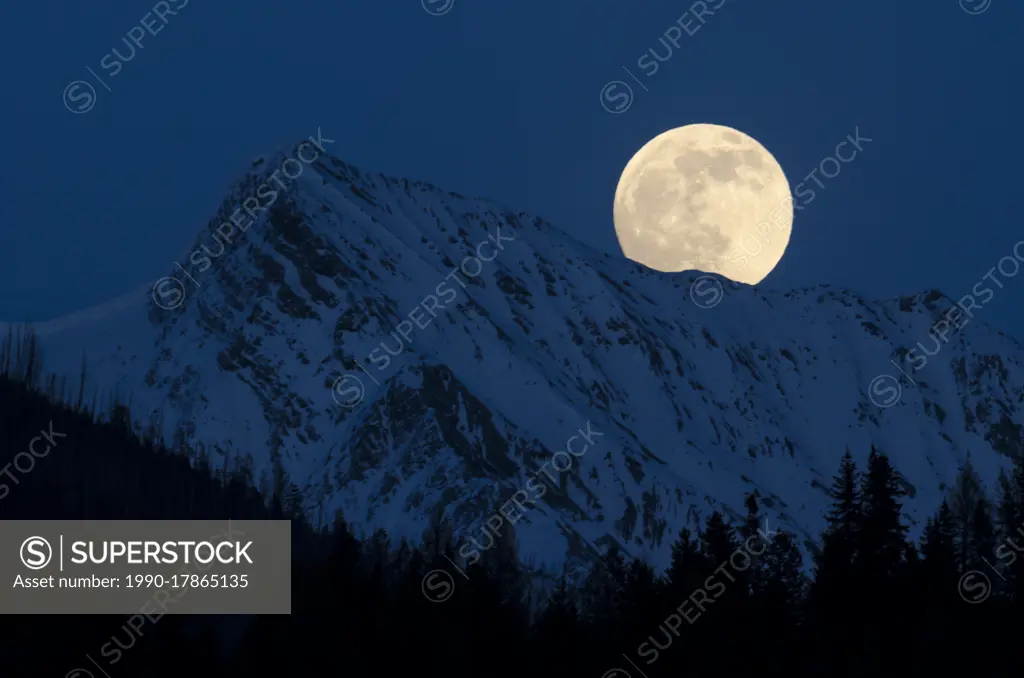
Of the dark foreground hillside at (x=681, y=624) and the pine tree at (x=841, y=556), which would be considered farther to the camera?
the pine tree at (x=841, y=556)

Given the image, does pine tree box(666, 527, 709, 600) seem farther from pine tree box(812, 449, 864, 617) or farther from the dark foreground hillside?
pine tree box(812, 449, 864, 617)

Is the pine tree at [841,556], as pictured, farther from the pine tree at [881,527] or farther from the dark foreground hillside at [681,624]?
the pine tree at [881,527]

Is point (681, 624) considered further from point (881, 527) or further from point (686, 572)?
point (881, 527)

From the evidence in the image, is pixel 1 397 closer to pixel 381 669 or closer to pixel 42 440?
pixel 42 440

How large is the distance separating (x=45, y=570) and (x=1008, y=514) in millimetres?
53883

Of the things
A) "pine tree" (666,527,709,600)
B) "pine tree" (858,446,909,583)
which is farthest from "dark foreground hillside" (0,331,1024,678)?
"pine tree" (666,527,709,600)

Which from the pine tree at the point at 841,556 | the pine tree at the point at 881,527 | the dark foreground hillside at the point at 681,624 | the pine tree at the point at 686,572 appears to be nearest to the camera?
the dark foreground hillside at the point at 681,624

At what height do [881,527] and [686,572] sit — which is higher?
[686,572]

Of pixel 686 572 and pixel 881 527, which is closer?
pixel 881 527

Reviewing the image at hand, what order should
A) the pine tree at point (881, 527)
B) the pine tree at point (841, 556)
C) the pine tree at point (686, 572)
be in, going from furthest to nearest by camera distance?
the pine tree at point (686, 572)
the pine tree at point (881, 527)
the pine tree at point (841, 556)

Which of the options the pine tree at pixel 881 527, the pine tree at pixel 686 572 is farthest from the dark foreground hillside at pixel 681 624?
the pine tree at pixel 686 572

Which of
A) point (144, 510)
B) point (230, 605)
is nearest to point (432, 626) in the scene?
point (230, 605)

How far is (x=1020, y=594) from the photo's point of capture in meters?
59.2

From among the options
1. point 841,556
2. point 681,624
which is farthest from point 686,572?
point 841,556
